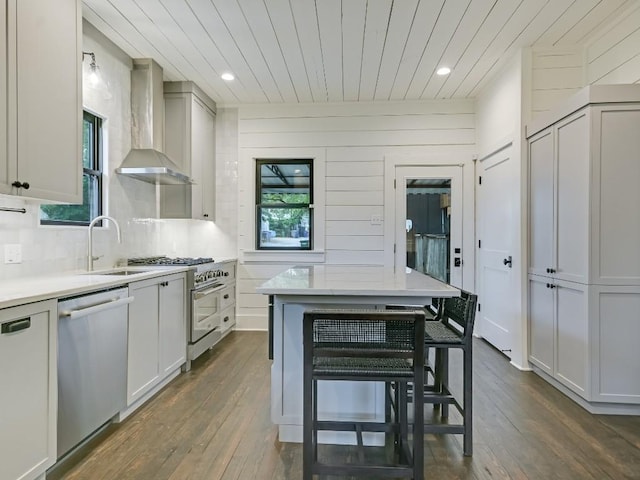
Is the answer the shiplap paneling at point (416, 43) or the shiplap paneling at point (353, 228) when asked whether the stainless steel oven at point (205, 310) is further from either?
the shiplap paneling at point (416, 43)

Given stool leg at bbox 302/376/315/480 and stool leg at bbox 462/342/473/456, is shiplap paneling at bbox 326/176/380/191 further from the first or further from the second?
stool leg at bbox 302/376/315/480

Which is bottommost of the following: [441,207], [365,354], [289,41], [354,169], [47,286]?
[365,354]

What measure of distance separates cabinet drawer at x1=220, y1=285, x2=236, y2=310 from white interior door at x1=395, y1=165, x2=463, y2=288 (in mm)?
2034

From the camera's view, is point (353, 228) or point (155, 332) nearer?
point (155, 332)

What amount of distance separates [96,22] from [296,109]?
226 centimetres

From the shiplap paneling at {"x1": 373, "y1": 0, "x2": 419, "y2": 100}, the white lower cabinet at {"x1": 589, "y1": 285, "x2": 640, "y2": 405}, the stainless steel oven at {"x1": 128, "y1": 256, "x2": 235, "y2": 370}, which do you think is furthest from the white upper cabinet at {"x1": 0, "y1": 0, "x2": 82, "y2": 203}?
the white lower cabinet at {"x1": 589, "y1": 285, "x2": 640, "y2": 405}

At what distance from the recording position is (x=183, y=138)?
12.9 feet

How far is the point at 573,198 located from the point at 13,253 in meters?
3.74

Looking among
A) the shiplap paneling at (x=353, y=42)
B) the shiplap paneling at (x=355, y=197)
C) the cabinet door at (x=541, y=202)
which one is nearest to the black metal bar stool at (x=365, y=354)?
the cabinet door at (x=541, y=202)

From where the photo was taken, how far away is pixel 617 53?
2840mm

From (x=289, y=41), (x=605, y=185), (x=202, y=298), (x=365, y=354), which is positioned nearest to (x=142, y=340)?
(x=202, y=298)

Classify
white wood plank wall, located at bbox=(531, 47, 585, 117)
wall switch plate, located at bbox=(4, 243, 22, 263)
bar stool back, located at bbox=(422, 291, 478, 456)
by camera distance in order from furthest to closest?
1. white wood plank wall, located at bbox=(531, 47, 585, 117)
2. wall switch plate, located at bbox=(4, 243, 22, 263)
3. bar stool back, located at bbox=(422, 291, 478, 456)

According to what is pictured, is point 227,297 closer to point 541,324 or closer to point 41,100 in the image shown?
point 41,100

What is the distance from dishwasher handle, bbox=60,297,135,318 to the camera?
72.1 inches
